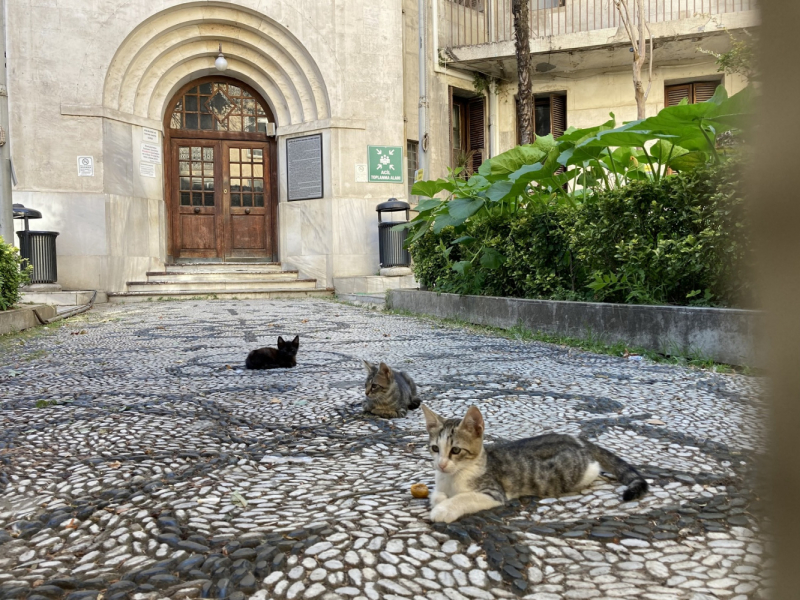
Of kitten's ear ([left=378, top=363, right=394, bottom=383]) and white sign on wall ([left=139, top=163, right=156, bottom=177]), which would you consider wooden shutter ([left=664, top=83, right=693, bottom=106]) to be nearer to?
white sign on wall ([left=139, top=163, right=156, bottom=177])

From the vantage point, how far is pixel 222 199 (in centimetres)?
1688

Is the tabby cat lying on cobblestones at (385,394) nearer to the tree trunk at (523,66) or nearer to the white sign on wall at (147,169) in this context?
the tree trunk at (523,66)

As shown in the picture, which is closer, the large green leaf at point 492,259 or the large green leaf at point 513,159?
the large green leaf at point 492,259

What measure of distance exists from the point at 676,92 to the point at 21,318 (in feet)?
54.1

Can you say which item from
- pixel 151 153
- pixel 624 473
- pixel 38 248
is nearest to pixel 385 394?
pixel 624 473

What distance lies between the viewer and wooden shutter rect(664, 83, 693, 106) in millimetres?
17281

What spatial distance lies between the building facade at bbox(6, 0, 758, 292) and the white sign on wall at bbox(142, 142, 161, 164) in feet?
0.11

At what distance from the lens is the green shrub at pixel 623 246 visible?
4746 mm

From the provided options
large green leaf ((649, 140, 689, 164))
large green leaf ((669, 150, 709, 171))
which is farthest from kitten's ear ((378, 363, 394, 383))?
large green leaf ((649, 140, 689, 164))

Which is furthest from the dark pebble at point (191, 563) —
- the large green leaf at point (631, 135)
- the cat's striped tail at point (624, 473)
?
the large green leaf at point (631, 135)

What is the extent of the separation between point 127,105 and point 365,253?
6.57 m

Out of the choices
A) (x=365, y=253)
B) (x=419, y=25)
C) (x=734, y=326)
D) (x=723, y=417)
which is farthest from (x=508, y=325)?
(x=419, y=25)

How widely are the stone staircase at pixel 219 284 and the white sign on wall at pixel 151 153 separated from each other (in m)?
2.59

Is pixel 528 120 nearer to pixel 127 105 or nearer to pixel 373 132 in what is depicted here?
pixel 373 132
